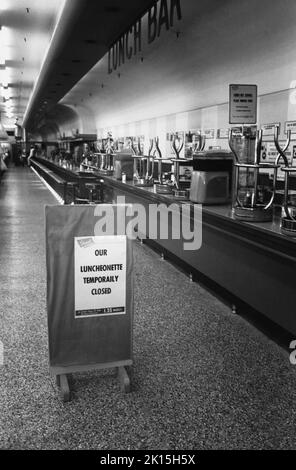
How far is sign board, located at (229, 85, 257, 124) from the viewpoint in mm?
4035

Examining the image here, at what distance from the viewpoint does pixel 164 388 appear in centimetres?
289

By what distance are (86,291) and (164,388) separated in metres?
0.75

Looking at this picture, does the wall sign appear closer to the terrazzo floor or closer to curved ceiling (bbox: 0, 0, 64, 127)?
curved ceiling (bbox: 0, 0, 64, 127)

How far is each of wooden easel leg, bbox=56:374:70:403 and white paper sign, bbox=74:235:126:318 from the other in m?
0.37

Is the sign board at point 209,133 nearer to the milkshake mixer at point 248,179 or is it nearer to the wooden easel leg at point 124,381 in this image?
the milkshake mixer at point 248,179

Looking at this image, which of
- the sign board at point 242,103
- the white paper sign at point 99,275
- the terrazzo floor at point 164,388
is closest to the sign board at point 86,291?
the white paper sign at point 99,275

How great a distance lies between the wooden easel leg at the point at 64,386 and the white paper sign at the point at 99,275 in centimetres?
37

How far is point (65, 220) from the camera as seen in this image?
2707 mm

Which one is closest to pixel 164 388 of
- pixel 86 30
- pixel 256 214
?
pixel 256 214

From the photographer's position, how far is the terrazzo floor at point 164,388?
2387 mm

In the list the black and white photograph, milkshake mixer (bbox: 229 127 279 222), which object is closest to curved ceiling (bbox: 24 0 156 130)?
the black and white photograph

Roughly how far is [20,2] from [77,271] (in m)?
5.90
